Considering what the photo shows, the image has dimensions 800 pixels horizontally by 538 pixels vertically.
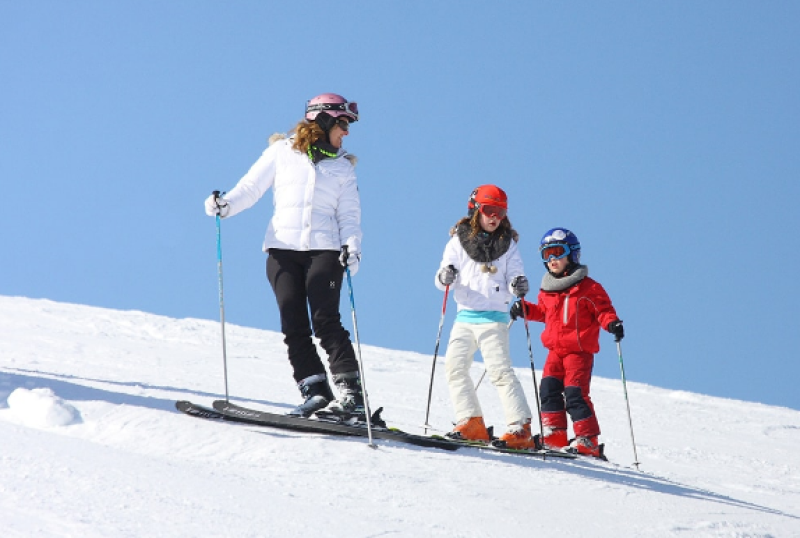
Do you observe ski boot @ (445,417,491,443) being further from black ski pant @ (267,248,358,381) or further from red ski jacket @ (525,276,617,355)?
black ski pant @ (267,248,358,381)

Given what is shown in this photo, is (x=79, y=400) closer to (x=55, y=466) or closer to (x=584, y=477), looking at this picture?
(x=55, y=466)

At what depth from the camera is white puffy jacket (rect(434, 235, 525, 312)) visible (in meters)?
7.66

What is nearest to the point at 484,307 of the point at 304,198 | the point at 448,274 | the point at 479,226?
the point at 448,274

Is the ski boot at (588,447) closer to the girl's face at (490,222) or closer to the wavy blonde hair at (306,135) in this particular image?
the girl's face at (490,222)

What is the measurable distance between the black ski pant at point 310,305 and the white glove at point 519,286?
1602 millimetres

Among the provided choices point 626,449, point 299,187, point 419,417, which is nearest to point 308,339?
point 299,187

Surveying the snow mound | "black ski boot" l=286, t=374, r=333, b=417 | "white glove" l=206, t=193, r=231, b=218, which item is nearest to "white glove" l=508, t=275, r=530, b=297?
"black ski boot" l=286, t=374, r=333, b=417

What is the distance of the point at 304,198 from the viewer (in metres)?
6.62

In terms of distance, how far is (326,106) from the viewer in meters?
6.72

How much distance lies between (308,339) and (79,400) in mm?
1603

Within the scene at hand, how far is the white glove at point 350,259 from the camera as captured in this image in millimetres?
6441

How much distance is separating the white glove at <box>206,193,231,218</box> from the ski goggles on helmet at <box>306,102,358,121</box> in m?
0.89

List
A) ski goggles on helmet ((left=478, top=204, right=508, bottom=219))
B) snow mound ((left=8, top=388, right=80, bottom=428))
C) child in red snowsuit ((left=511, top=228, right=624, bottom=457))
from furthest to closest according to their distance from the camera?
1. child in red snowsuit ((left=511, top=228, right=624, bottom=457))
2. ski goggles on helmet ((left=478, top=204, right=508, bottom=219))
3. snow mound ((left=8, top=388, right=80, bottom=428))

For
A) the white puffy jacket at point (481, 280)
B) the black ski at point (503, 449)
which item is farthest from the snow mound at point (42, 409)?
the white puffy jacket at point (481, 280)
